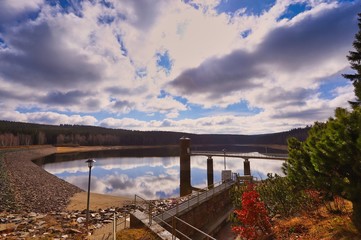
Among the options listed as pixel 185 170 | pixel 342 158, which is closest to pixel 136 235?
pixel 342 158

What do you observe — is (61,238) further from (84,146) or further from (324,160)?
(84,146)

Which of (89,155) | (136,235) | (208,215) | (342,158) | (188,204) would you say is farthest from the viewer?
(89,155)

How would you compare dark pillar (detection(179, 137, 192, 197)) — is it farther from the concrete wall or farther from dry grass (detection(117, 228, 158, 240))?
dry grass (detection(117, 228, 158, 240))

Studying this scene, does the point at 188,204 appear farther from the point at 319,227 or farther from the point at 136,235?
the point at 319,227

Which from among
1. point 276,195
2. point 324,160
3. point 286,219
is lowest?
point 286,219

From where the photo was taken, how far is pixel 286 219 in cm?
1475

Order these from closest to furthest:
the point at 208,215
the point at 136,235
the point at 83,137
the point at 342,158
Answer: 1. the point at 342,158
2. the point at 136,235
3. the point at 208,215
4. the point at 83,137

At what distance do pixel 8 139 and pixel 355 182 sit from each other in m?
124

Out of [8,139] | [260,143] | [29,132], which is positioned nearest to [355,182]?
[8,139]

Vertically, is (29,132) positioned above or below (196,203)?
above

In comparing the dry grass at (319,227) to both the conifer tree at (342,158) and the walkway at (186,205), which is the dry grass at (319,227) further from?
the walkway at (186,205)

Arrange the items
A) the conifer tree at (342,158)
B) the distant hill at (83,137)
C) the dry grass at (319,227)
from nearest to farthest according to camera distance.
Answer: the conifer tree at (342,158) → the dry grass at (319,227) → the distant hill at (83,137)

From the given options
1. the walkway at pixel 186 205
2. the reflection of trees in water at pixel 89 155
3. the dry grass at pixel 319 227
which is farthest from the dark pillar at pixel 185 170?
the reflection of trees in water at pixel 89 155

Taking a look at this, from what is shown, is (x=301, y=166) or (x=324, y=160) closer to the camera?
(x=324, y=160)
